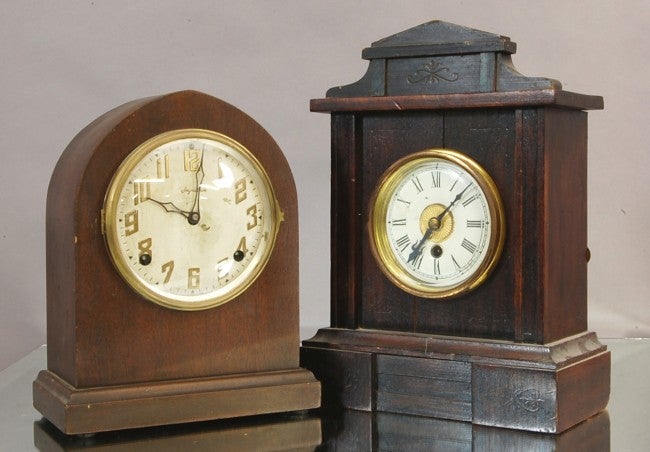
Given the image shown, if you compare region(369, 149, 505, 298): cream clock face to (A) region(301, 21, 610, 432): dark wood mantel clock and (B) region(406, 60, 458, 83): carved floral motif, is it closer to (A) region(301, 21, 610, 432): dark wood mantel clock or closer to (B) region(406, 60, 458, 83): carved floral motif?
(A) region(301, 21, 610, 432): dark wood mantel clock

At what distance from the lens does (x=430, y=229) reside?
2.46m

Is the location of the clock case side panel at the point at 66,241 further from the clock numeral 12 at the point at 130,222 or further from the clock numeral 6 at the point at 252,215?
the clock numeral 6 at the point at 252,215

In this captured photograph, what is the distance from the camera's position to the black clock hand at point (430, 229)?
243 centimetres

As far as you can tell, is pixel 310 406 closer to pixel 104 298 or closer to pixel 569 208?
pixel 104 298

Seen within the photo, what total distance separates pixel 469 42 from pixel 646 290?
1.39m

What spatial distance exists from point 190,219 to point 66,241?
0.69ft

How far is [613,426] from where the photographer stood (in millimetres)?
2410

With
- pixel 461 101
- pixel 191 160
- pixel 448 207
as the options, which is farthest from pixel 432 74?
pixel 191 160

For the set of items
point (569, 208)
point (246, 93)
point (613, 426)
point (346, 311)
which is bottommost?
point (613, 426)

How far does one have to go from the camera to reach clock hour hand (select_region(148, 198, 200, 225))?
2.32m

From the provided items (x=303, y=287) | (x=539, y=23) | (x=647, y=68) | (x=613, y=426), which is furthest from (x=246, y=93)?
(x=613, y=426)

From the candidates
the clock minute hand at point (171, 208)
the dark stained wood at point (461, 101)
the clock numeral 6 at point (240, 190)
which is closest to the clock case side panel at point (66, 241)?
the clock minute hand at point (171, 208)

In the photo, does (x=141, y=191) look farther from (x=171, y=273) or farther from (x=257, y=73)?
(x=257, y=73)

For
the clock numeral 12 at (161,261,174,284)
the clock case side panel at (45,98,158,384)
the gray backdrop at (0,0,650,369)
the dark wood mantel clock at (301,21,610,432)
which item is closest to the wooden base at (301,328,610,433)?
the dark wood mantel clock at (301,21,610,432)
